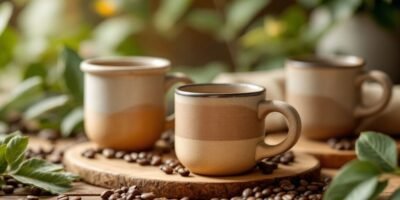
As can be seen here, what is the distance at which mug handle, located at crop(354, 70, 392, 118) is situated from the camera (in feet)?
3.65

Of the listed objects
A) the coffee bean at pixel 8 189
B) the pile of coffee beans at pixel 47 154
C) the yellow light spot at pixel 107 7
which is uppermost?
the yellow light spot at pixel 107 7

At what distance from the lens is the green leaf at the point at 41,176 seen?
95 centimetres

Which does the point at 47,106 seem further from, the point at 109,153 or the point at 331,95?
the point at 331,95

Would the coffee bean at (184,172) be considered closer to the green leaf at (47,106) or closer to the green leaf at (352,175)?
the green leaf at (352,175)

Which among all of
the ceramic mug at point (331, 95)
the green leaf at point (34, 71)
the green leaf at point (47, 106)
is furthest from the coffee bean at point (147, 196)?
the green leaf at point (34, 71)

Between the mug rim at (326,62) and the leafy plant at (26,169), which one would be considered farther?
the mug rim at (326,62)

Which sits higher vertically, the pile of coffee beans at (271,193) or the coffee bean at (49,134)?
the pile of coffee beans at (271,193)

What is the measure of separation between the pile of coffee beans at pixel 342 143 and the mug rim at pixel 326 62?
0.11 metres

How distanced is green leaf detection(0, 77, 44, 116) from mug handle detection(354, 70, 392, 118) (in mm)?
529

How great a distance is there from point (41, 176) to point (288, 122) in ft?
1.01

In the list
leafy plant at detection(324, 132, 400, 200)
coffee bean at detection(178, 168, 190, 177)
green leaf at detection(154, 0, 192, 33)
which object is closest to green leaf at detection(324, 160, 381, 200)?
leafy plant at detection(324, 132, 400, 200)

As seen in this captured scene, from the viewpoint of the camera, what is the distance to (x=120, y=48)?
63.4 inches

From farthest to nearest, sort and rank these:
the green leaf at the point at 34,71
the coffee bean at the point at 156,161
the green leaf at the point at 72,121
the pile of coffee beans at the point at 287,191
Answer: the green leaf at the point at 34,71 → the green leaf at the point at 72,121 → the coffee bean at the point at 156,161 → the pile of coffee beans at the point at 287,191

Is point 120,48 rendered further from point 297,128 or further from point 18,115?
point 297,128
